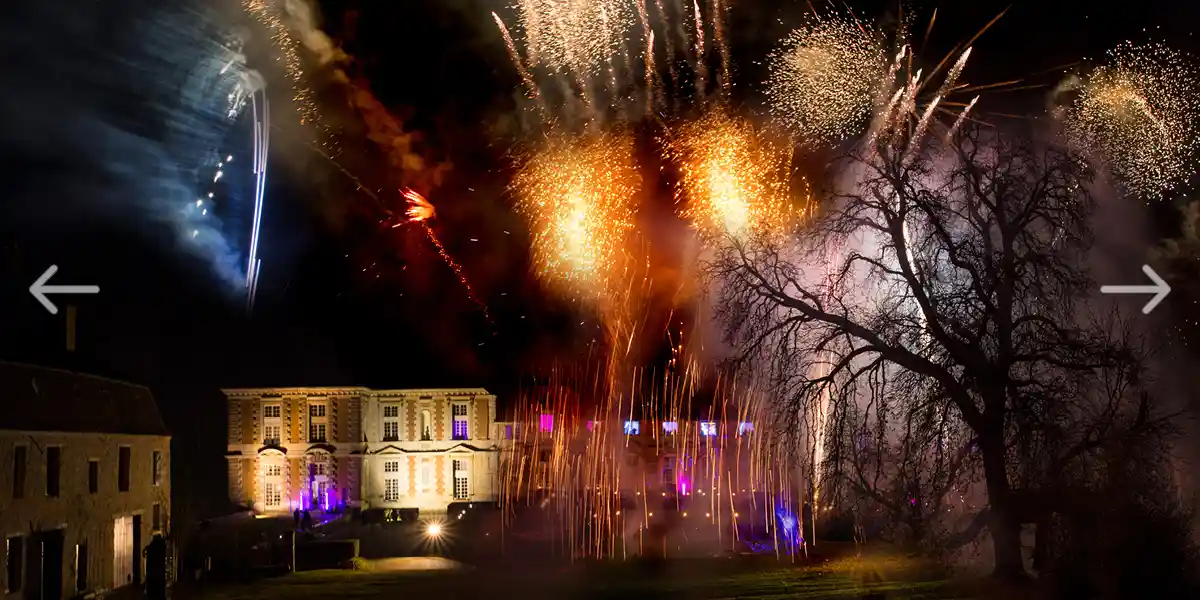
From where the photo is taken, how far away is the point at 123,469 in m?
27.2

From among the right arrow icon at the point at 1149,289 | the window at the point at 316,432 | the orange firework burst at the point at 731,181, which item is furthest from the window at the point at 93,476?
the window at the point at 316,432

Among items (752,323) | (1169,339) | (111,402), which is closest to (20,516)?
(111,402)

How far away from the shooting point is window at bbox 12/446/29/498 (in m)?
21.0

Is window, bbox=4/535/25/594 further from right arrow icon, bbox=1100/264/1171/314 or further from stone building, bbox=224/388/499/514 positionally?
stone building, bbox=224/388/499/514

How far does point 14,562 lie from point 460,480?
4108cm

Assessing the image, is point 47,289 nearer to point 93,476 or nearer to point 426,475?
A: point 93,476

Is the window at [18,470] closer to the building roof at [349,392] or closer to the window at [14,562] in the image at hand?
the window at [14,562]

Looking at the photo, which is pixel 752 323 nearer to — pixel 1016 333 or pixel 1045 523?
pixel 1016 333

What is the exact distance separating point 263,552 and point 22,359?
10.4 metres

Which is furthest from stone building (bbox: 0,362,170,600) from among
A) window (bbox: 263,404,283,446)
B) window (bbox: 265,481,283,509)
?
window (bbox: 263,404,283,446)

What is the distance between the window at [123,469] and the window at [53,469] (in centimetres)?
375

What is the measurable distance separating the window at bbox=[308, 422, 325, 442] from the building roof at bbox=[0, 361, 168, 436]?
3017 centimetres

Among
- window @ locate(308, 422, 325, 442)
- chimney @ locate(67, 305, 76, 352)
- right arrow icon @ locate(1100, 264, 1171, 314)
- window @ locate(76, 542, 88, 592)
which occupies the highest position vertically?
chimney @ locate(67, 305, 76, 352)

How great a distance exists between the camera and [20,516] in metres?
21.3
